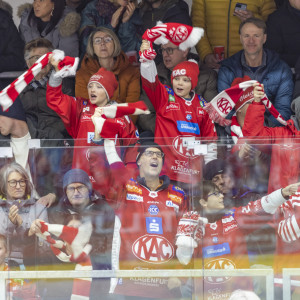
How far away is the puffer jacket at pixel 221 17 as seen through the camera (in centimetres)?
742

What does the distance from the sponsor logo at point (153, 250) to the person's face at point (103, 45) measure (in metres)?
2.09

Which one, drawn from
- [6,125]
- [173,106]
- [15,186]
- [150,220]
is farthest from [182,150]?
[6,125]

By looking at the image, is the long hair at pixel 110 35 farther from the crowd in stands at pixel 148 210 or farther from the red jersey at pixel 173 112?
the crowd in stands at pixel 148 210

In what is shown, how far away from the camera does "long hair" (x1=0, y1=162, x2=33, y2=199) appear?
541cm

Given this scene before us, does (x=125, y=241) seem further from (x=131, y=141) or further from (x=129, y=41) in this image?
(x=129, y=41)

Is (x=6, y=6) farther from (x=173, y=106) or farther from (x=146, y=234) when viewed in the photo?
(x=146, y=234)

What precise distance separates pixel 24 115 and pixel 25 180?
1283mm

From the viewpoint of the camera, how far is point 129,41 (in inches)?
290

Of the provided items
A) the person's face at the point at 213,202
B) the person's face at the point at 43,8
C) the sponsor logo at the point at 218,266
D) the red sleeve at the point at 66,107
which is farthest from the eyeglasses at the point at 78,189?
the person's face at the point at 43,8

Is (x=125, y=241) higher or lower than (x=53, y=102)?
lower

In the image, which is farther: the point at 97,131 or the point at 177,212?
the point at 97,131

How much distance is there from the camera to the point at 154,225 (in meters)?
5.37

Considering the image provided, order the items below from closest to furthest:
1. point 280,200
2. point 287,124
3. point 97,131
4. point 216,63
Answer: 1. point 280,200
2. point 97,131
3. point 287,124
4. point 216,63

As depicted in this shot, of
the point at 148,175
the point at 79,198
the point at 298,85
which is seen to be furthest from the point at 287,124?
the point at 79,198
